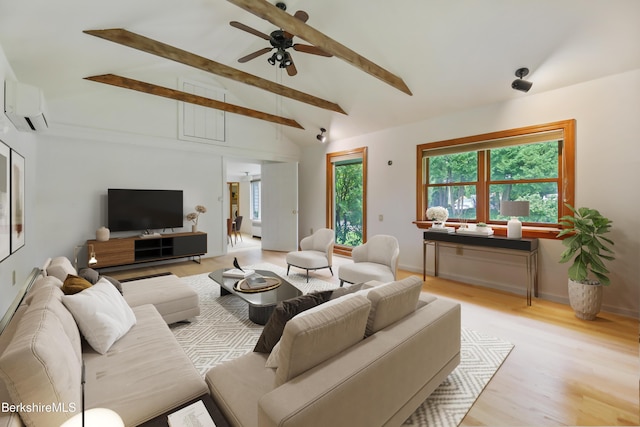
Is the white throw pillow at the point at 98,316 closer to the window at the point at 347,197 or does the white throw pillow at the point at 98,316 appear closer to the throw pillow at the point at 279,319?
the throw pillow at the point at 279,319

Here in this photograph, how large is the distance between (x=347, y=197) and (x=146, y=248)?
13.3ft

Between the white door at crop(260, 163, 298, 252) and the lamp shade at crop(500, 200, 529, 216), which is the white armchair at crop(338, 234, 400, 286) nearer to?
the lamp shade at crop(500, 200, 529, 216)

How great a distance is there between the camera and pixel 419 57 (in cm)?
365

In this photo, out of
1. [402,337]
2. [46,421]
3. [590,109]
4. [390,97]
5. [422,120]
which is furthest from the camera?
[422,120]

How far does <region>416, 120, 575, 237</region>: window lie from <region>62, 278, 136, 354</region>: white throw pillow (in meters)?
4.27

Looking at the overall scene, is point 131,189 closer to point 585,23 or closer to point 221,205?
point 221,205

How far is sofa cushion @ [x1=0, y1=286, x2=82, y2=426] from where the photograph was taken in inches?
37.5

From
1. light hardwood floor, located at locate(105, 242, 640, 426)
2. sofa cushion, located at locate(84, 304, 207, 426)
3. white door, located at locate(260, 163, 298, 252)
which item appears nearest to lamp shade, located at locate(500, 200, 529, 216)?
light hardwood floor, located at locate(105, 242, 640, 426)

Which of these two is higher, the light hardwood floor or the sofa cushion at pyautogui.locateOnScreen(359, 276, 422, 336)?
the sofa cushion at pyautogui.locateOnScreen(359, 276, 422, 336)

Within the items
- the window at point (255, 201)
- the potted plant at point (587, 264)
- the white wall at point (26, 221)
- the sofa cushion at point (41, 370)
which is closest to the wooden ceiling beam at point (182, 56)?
the white wall at point (26, 221)

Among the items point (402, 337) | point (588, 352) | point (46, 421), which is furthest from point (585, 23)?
point (46, 421)

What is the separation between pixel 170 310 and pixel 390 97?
421 cm

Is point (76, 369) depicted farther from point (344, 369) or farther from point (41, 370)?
point (344, 369)

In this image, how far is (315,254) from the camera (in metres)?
4.57
